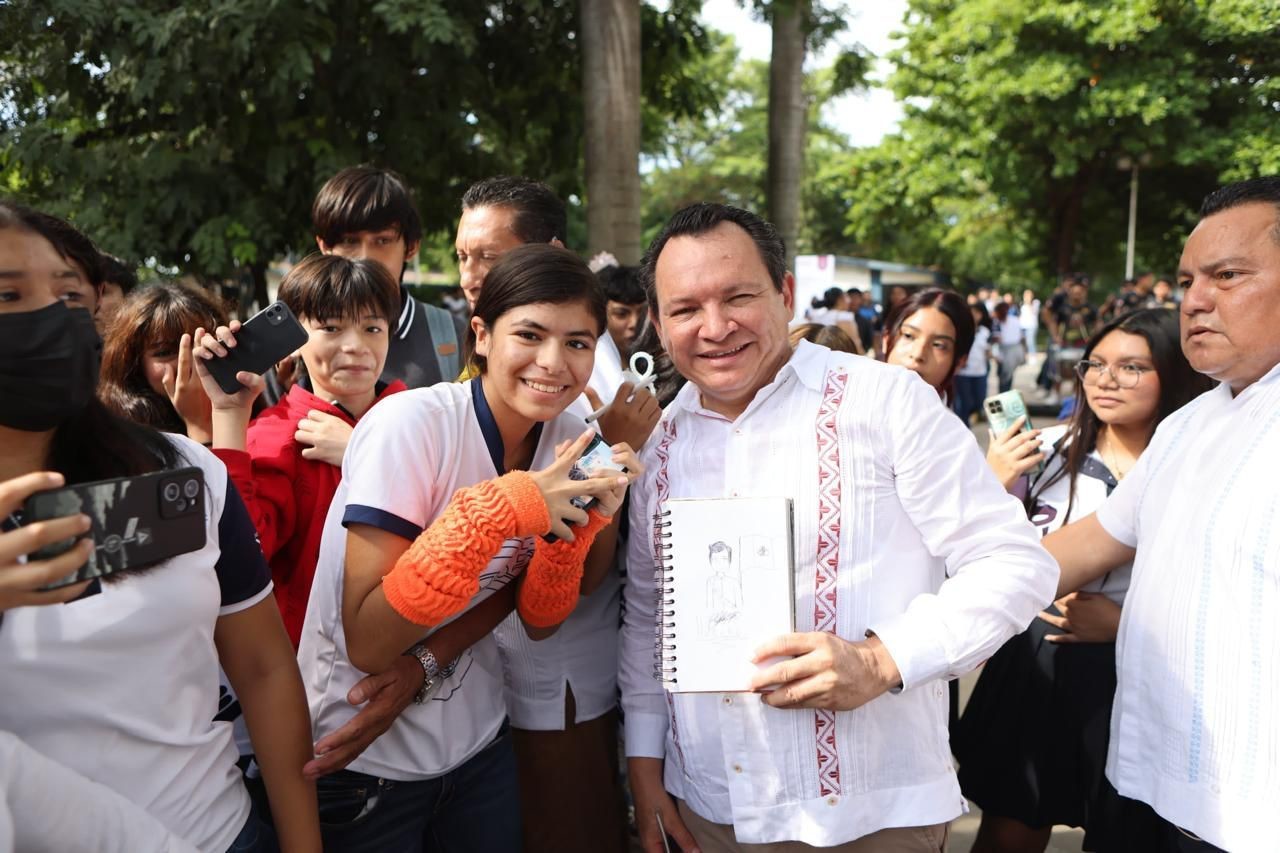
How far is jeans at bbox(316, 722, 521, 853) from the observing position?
197cm

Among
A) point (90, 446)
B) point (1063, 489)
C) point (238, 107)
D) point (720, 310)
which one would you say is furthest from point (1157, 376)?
point (238, 107)

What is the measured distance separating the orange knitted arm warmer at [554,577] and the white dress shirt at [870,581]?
332 mm

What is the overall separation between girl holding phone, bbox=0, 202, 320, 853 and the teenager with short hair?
1559 mm

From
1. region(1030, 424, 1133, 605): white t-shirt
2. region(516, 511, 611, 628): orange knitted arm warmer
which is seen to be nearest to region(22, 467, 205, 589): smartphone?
region(516, 511, 611, 628): orange knitted arm warmer

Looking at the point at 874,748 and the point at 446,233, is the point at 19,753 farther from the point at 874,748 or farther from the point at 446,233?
the point at 446,233

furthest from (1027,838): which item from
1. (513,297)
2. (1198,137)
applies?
(1198,137)

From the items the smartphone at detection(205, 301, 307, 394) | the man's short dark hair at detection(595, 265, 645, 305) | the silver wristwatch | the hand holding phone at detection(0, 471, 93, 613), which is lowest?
the silver wristwatch

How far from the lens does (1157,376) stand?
2883mm

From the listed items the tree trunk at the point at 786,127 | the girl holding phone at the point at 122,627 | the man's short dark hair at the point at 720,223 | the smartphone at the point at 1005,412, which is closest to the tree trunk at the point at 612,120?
the tree trunk at the point at 786,127

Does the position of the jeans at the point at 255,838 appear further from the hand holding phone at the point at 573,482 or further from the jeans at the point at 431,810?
the hand holding phone at the point at 573,482

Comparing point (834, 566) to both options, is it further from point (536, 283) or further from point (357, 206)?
point (357, 206)

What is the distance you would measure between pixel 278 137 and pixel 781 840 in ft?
24.0

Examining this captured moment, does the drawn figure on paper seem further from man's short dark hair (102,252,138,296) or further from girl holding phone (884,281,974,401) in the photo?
man's short dark hair (102,252,138,296)

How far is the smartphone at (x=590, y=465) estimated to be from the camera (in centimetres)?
176
